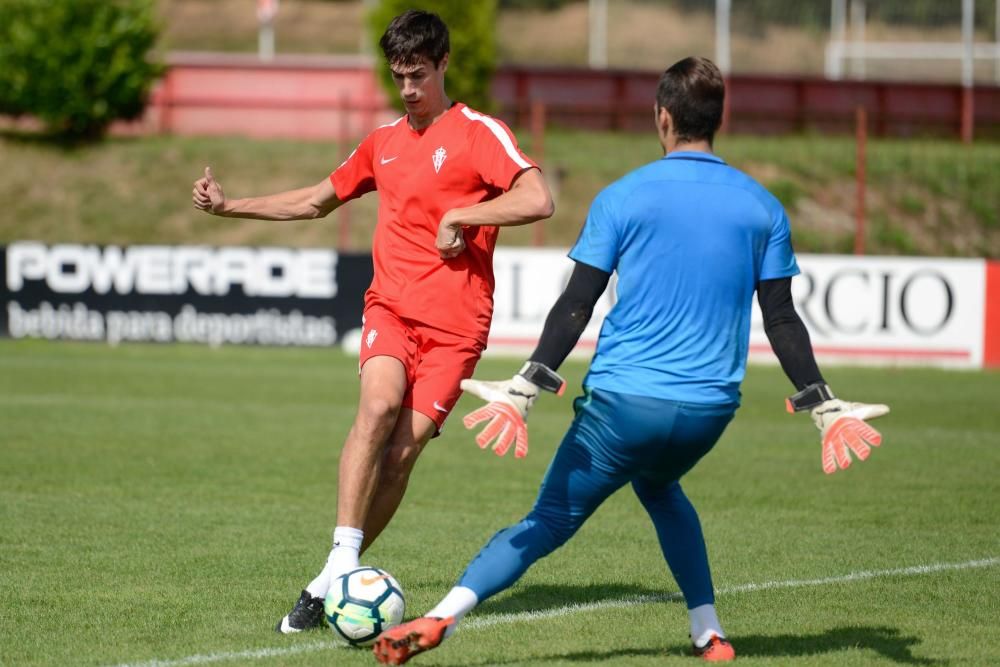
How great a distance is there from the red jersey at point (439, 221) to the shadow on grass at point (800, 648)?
4.70ft

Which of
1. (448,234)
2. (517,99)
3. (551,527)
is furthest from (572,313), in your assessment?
(517,99)

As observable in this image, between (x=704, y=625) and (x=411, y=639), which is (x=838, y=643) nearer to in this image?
(x=704, y=625)

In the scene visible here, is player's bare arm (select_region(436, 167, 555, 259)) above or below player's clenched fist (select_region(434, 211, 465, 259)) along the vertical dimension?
above

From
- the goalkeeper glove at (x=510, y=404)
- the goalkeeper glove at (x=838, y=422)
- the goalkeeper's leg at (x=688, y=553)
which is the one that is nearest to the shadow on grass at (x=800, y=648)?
the goalkeeper's leg at (x=688, y=553)

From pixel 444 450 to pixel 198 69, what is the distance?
22.4 meters

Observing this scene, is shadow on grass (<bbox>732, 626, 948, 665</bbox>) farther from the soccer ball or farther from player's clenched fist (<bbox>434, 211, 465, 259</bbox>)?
player's clenched fist (<bbox>434, 211, 465, 259</bbox>)

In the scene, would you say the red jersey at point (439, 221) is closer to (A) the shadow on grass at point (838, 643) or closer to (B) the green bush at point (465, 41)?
(A) the shadow on grass at point (838, 643)

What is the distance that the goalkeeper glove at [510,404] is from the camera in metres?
4.54

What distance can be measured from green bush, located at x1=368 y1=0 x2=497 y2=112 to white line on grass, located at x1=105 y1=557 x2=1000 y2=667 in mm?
23462

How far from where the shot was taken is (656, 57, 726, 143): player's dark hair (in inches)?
188

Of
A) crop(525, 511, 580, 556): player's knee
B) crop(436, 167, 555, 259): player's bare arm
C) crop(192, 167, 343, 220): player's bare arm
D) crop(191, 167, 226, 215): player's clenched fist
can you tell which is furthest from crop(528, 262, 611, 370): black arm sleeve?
crop(191, 167, 226, 215): player's clenched fist

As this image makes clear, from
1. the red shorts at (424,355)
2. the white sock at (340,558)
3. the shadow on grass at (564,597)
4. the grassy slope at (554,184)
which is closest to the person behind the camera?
the white sock at (340,558)

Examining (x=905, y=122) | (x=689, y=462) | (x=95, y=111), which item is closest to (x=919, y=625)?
(x=689, y=462)

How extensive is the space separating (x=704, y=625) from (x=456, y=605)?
3.31 ft
